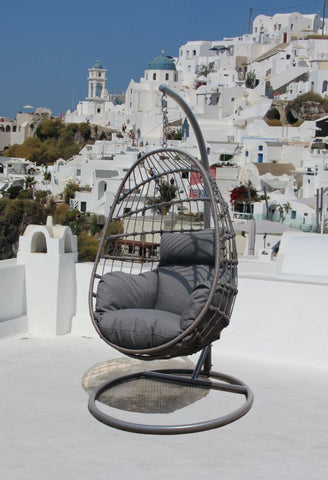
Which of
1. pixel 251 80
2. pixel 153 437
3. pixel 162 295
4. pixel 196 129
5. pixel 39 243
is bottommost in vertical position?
pixel 153 437

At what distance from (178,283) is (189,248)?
0.77 feet

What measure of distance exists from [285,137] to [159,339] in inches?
1393

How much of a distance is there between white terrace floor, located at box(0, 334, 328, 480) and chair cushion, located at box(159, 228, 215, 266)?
2.74 ft

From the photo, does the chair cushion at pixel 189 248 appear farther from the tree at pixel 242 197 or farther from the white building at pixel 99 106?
the white building at pixel 99 106

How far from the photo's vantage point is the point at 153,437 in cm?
396

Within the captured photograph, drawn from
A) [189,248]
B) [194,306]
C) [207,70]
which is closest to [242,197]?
[189,248]

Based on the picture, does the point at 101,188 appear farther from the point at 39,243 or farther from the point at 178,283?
the point at 178,283

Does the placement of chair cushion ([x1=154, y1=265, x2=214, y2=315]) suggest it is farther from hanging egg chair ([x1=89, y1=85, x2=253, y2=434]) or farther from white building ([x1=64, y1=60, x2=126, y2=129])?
white building ([x1=64, y1=60, x2=126, y2=129])

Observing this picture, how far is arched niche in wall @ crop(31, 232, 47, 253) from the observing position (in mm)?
6086

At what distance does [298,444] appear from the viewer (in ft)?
12.8

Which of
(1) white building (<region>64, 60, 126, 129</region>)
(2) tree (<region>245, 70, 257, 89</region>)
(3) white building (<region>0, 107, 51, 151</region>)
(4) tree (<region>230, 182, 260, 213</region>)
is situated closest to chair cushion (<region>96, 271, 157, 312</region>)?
Answer: (4) tree (<region>230, 182, 260, 213</region>)

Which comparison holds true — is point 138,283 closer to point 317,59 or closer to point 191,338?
point 191,338

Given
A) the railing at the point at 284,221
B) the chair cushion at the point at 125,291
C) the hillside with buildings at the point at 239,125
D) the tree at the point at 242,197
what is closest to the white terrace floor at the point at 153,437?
the chair cushion at the point at 125,291

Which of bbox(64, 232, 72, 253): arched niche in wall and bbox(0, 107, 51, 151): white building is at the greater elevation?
bbox(0, 107, 51, 151): white building
